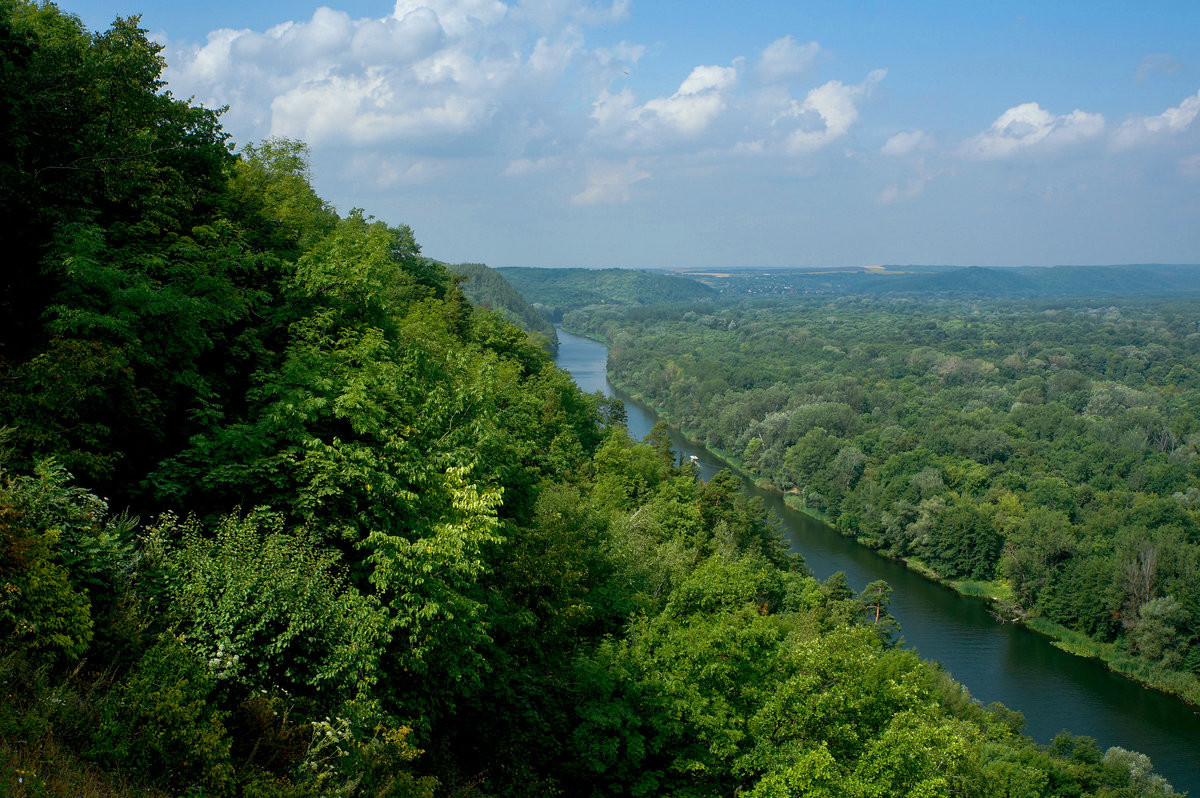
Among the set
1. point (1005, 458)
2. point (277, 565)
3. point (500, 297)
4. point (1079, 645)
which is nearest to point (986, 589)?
point (1079, 645)

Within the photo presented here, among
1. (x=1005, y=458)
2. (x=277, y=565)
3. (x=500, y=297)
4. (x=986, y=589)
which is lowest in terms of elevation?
(x=986, y=589)

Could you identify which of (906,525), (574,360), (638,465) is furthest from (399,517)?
(574,360)

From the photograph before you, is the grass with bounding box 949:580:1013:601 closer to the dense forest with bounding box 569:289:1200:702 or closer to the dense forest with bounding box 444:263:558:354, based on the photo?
the dense forest with bounding box 569:289:1200:702

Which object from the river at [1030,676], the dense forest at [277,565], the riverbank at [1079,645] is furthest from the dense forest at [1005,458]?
the dense forest at [277,565]

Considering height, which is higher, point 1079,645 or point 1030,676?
point 1030,676

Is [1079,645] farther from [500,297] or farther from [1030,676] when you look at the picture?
[500,297]

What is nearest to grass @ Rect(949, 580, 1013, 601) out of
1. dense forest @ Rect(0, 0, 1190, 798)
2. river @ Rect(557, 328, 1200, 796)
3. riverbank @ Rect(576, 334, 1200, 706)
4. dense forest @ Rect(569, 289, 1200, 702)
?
riverbank @ Rect(576, 334, 1200, 706)
